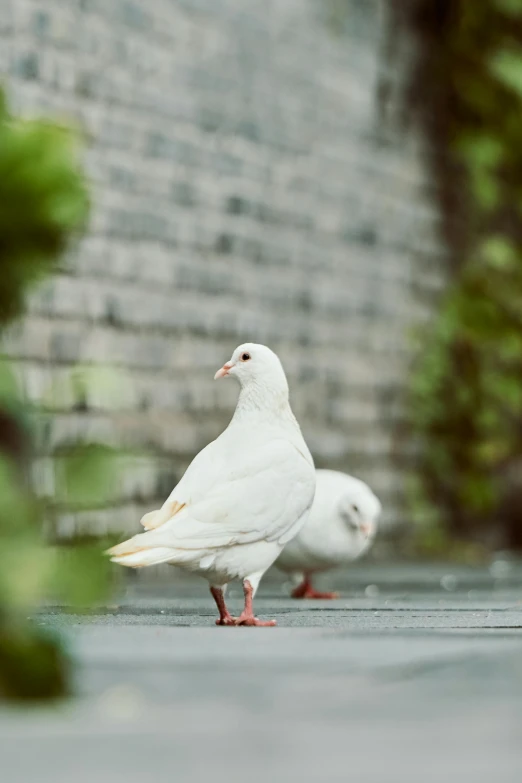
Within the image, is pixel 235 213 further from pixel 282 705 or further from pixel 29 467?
pixel 29 467

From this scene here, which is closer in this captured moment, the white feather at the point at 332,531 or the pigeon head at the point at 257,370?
the pigeon head at the point at 257,370

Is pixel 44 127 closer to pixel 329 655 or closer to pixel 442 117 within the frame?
pixel 329 655

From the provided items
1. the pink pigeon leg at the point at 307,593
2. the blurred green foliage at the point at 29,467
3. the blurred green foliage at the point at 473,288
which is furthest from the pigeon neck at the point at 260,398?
the blurred green foliage at the point at 473,288

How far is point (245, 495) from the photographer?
3.15 m

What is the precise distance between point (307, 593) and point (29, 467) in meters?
3.52

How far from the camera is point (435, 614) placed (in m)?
4.07

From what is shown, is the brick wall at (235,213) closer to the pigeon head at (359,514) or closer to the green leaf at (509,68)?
the green leaf at (509,68)

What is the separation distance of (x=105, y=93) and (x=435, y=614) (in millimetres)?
3467

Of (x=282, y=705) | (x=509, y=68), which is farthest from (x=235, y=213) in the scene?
(x=282, y=705)

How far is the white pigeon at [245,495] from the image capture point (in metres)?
Result: 3.08

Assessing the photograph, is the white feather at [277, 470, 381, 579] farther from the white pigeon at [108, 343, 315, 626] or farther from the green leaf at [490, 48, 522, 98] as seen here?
the green leaf at [490, 48, 522, 98]

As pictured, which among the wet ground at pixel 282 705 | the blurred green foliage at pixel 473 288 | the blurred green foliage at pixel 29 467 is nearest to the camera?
the blurred green foliage at pixel 29 467

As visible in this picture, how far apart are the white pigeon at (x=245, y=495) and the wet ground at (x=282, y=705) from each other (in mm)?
162

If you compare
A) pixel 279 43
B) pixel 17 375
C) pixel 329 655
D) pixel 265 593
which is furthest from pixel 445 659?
pixel 279 43
